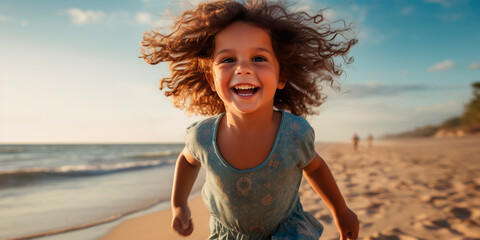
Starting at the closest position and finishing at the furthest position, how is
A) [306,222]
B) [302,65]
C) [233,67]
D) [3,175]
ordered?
[233,67], [306,222], [302,65], [3,175]

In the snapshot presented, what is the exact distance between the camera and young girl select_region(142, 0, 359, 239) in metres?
1.74

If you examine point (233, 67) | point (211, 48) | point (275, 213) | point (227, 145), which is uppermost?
point (211, 48)

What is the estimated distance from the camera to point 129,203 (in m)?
4.21

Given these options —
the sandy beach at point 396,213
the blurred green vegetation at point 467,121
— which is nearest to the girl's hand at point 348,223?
the sandy beach at point 396,213

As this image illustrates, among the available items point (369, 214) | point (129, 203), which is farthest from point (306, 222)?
point (129, 203)

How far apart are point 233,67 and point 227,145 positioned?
46 centimetres

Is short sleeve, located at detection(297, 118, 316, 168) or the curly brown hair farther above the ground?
the curly brown hair

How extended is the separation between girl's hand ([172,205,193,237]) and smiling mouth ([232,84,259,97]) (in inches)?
34.3

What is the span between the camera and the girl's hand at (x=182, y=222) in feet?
6.32

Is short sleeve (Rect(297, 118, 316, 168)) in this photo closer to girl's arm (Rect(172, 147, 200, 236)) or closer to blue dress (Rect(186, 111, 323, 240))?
blue dress (Rect(186, 111, 323, 240))

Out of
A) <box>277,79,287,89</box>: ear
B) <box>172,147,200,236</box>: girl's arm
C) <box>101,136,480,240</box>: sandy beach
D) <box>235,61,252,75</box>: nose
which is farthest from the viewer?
<box>101,136,480,240</box>: sandy beach

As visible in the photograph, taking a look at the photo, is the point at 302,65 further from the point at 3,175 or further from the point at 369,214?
the point at 3,175

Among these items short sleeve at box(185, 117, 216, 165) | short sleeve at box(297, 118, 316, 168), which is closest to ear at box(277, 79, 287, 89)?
short sleeve at box(297, 118, 316, 168)

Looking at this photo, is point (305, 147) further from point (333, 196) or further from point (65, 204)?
point (65, 204)
